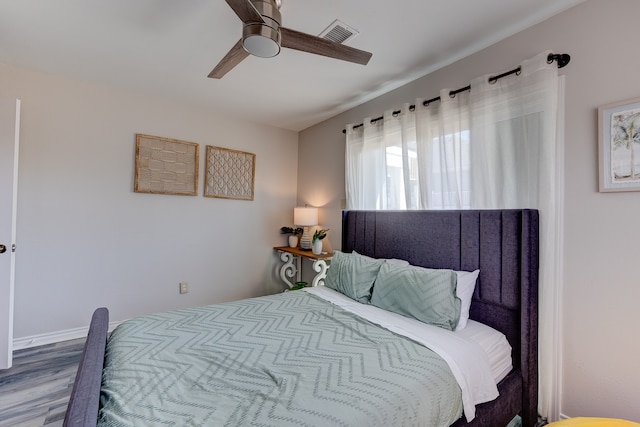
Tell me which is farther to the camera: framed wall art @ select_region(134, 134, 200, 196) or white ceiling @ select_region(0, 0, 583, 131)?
framed wall art @ select_region(134, 134, 200, 196)

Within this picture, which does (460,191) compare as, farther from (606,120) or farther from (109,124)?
(109,124)

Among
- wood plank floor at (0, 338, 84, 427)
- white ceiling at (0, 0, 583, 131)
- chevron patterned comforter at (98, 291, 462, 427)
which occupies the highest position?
white ceiling at (0, 0, 583, 131)

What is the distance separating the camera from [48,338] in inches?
105

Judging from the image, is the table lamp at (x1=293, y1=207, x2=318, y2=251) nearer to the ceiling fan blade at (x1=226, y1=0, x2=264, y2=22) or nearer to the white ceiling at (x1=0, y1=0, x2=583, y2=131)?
the white ceiling at (x1=0, y1=0, x2=583, y2=131)

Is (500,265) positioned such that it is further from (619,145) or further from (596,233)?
(619,145)

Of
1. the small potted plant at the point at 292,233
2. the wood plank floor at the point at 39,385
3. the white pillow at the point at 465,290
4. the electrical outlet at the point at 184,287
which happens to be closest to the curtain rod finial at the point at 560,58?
the white pillow at the point at 465,290

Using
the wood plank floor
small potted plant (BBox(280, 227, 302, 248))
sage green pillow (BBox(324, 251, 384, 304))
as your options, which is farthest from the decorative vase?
the wood plank floor

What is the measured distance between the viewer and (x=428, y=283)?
1.85 metres

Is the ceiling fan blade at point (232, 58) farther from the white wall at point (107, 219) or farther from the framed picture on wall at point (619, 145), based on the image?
the framed picture on wall at point (619, 145)

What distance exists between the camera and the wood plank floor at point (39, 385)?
1.76m

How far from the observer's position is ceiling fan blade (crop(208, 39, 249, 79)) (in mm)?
1610

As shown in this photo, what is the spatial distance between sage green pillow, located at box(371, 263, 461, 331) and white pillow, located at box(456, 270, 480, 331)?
6 cm

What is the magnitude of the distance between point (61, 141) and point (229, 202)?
170 centimetres

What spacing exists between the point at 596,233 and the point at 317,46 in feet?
6.21
